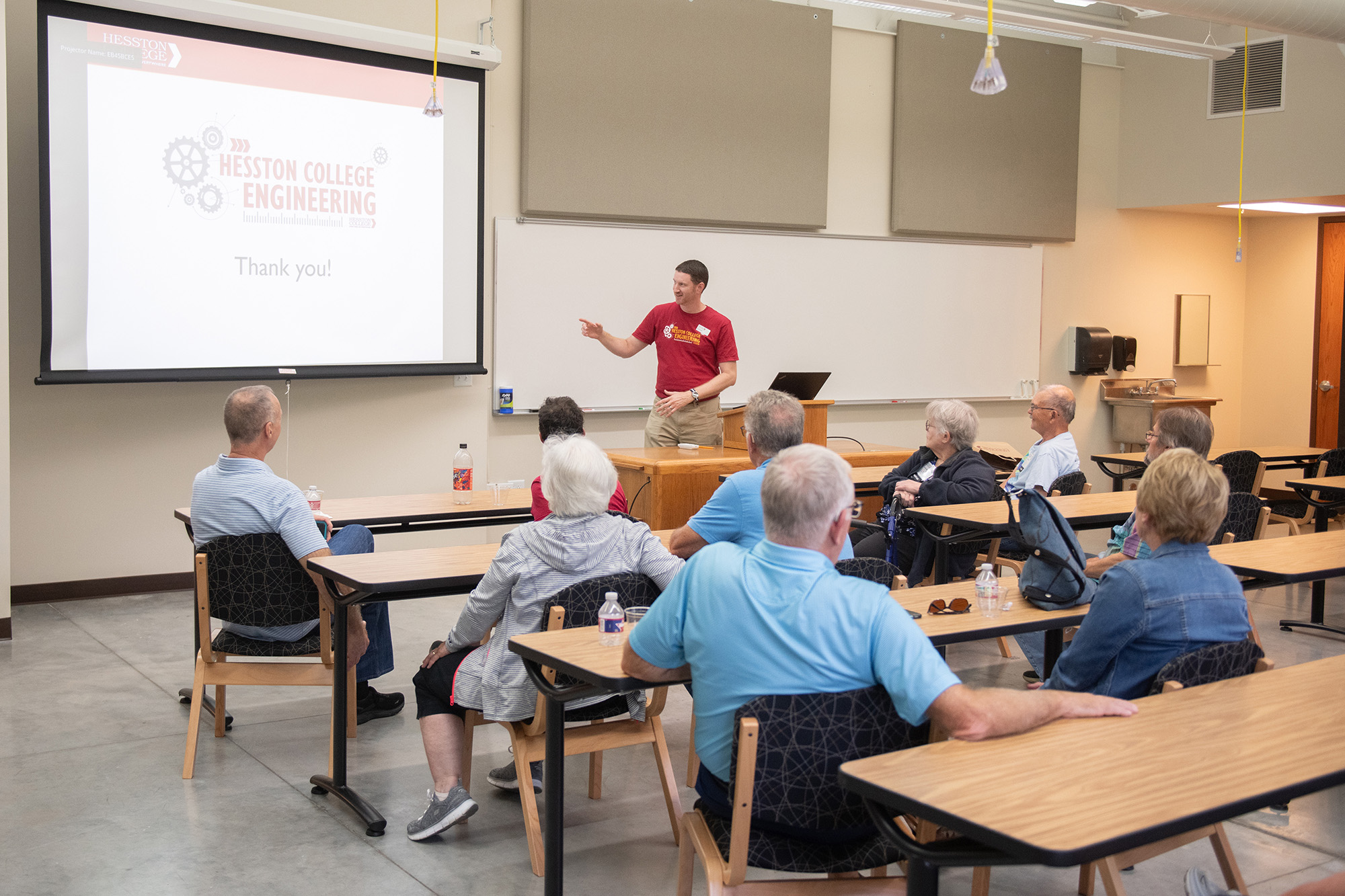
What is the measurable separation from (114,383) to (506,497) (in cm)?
255

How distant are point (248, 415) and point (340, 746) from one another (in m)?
1.12

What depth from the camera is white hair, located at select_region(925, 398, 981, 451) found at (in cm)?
482

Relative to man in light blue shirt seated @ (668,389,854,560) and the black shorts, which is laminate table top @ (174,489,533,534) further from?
the black shorts

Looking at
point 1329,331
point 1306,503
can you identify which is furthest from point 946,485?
point 1329,331

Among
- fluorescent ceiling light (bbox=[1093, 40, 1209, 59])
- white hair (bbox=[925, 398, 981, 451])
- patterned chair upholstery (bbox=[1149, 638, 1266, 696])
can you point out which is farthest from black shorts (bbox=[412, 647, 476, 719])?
fluorescent ceiling light (bbox=[1093, 40, 1209, 59])

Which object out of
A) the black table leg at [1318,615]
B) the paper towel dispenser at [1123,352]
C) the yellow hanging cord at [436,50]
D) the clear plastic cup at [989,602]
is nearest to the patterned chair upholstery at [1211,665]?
the clear plastic cup at [989,602]

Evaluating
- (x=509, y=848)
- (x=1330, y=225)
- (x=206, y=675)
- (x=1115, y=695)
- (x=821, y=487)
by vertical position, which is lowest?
(x=509, y=848)

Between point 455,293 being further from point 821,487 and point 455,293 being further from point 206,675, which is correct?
point 821,487

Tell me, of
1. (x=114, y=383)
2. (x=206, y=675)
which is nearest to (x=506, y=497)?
(x=206, y=675)

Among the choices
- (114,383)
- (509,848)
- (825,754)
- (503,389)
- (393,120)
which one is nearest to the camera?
(825,754)

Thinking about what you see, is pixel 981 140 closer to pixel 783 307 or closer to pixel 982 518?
pixel 783 307

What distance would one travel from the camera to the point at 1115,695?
2588mm

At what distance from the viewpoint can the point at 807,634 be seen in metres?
2.04

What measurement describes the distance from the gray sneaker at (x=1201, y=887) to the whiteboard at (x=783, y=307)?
5.77 m
